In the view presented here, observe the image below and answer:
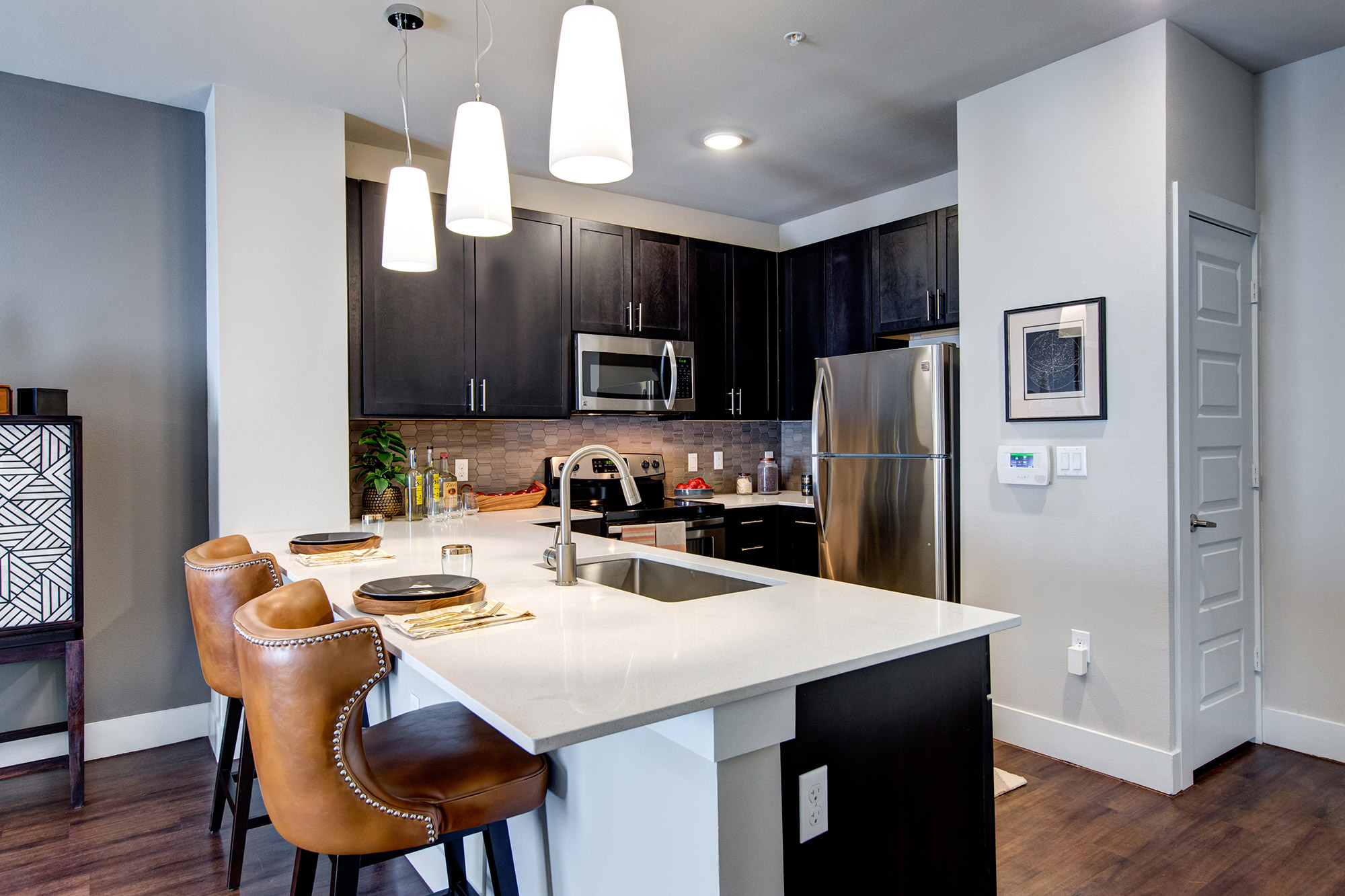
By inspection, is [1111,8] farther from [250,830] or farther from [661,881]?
[250,830]

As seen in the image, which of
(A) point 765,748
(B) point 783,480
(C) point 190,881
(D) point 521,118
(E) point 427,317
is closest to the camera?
(A) point 765,748

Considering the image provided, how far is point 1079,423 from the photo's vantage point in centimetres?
284

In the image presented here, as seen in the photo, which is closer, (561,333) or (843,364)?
(843,364)

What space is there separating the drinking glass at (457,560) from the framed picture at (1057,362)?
84.3 inches

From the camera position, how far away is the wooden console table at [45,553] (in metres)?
2.67

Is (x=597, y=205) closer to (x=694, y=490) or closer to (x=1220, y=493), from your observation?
(x=694, y=490)

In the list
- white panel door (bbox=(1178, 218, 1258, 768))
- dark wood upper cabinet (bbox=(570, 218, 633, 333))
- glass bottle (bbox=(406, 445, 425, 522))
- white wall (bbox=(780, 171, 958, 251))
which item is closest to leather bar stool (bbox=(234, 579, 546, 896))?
glass bottle (bbox=(406, 445, 425, 522))

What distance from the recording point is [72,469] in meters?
2.76

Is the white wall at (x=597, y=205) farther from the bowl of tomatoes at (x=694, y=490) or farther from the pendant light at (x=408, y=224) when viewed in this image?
the pendant light at (x=408, y=224)

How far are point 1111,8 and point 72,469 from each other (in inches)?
152

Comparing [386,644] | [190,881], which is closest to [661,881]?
[386,644]

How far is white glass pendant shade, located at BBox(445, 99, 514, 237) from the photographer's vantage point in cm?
178

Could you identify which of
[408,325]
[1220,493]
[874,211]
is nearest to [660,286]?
[874,211]

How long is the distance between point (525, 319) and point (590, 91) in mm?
2585
